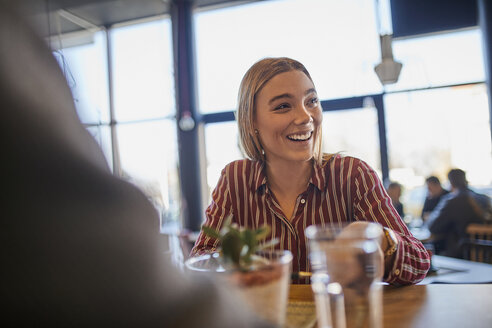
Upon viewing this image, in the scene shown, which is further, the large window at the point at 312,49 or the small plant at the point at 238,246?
the large window at the point at 312,49

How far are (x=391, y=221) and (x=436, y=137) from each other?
16.8 feet

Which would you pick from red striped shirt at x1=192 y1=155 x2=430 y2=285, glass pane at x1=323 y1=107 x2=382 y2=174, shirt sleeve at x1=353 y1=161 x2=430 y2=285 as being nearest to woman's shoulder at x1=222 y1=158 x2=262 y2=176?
red striped shirt at x1=192 y1=155 x2=430 y2=285

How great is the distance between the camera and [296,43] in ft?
20.2

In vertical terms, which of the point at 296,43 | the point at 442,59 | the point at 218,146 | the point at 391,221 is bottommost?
the point at 391,221

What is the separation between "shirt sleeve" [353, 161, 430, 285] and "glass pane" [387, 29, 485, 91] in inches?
183

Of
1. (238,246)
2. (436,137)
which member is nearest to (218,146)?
(436,137)

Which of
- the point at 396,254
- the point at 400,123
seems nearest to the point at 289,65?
the point at 396,254

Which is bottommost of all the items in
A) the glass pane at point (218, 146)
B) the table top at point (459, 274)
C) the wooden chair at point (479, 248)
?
the wooden chair at point (479, 248)

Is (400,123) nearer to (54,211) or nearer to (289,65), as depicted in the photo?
(289,65)

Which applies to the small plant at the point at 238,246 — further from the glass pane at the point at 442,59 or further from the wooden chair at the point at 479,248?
the glass pane at the point at 442,59

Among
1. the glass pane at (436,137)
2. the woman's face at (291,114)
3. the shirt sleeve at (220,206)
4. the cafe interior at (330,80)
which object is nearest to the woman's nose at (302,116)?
the woman's face at (291,114)

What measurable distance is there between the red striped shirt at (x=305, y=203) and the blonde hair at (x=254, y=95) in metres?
0.06

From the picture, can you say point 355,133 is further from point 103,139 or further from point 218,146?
point 103,139

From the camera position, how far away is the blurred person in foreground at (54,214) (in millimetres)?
404
